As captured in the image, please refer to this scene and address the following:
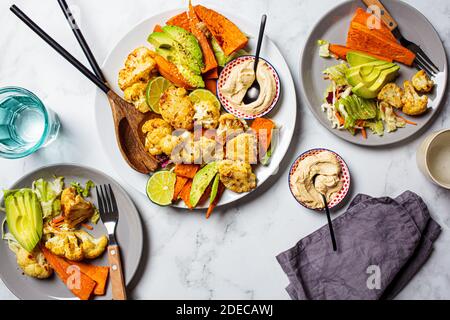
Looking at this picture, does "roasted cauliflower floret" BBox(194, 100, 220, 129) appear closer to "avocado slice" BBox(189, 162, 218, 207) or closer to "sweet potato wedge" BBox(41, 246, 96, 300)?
"avocado slice" BBox(189, 162, 218, 207)

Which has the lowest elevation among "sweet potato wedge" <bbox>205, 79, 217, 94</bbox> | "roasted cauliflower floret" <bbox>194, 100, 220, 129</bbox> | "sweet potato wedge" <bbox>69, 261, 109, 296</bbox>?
"sweet potato wedge" <bbox>69, 261, 109, 296</bbox>

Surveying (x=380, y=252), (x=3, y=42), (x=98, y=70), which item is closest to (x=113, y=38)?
(x=98, y=70)

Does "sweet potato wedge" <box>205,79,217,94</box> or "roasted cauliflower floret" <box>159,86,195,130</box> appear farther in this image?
"sweet potato wedge" <box>205,79,217,94</box>

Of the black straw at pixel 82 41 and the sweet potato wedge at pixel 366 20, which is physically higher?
the black straw at pixel 82 41

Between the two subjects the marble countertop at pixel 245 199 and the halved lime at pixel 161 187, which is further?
the marble countertop at pixel 245 199

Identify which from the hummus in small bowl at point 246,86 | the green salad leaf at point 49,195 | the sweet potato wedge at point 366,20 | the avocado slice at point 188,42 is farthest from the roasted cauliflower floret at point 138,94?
the sweet potato wedge at point 366,20

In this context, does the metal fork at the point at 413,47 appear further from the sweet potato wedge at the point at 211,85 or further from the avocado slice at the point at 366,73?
the sweet potato wedge at the point at 211,85

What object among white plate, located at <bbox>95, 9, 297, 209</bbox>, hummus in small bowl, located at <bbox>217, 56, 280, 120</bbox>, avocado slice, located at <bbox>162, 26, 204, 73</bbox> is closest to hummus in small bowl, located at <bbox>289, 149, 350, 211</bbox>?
white plate, located at <bbox>95, 9, 297, 209</bbox>
